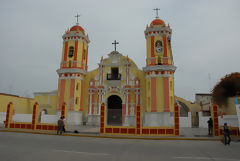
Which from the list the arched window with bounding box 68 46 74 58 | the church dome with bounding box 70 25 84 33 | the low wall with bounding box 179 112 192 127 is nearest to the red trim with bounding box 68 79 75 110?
the arched window with bounding box 68 46 74 58

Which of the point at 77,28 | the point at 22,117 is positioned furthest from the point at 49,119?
the point at 77,28

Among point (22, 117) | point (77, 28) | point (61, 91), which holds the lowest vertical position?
point (22, 117)

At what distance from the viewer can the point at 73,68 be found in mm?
23047

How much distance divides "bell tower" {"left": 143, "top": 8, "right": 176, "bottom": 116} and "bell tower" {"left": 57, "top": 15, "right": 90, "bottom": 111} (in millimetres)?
8866

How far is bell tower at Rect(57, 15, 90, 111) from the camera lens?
2255 cm

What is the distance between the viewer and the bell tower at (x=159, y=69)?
2040 cm

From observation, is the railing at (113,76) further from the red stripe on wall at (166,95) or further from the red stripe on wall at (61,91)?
the red stripe on wall at (166,95)

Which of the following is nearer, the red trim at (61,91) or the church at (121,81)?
the church at (121,81)

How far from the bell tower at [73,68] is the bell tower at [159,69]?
8866mm

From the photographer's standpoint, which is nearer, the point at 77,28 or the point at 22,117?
the point at 22,117

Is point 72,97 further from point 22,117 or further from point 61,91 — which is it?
point 22,117

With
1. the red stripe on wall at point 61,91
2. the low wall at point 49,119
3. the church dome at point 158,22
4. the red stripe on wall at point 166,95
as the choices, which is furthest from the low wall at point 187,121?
the low wall at point 49,119

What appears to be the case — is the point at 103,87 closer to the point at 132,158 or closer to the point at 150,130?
the point at 150,130

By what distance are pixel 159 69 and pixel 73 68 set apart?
1112 cm
